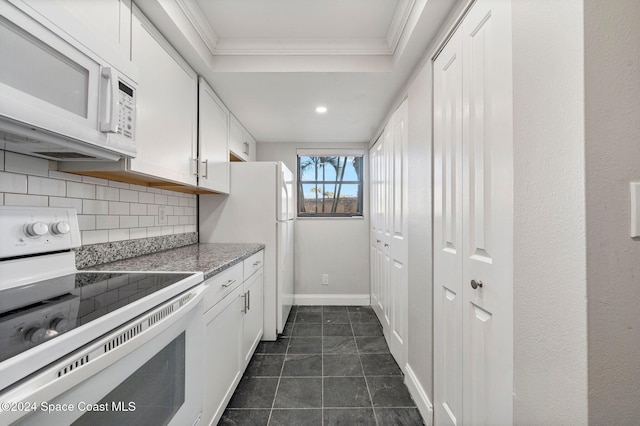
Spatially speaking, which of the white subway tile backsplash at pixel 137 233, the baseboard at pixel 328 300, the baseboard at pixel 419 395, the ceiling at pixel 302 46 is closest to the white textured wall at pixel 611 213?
the ceiling at pixel 302 46

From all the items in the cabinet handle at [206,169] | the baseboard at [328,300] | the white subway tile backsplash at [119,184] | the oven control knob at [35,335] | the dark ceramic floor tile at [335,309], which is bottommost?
the dark ceramic floor tile at [335,309]

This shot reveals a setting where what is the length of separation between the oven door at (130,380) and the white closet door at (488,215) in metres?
1.12

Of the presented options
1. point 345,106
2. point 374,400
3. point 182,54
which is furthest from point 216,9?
point 374,400

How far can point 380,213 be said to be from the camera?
269cm

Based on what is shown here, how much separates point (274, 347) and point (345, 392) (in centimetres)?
81

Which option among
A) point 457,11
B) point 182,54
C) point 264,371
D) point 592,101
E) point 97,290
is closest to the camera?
point 592,101

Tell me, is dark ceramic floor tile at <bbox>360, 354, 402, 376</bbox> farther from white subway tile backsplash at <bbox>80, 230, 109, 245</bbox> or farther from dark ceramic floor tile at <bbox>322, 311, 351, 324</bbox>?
white subway tile backsplash at <bbox>80, 230, 109, 245</bbox>

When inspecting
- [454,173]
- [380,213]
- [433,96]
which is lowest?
[380,213]

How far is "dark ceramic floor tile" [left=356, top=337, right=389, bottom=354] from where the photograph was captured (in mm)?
2230

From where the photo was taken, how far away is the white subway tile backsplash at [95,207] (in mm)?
1292

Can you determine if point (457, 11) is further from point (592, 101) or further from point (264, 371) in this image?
point (264, 371)

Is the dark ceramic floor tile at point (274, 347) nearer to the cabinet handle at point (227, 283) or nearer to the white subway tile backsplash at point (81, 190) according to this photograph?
the cabinet handle at point (227, 283)

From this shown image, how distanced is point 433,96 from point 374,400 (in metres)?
1.86

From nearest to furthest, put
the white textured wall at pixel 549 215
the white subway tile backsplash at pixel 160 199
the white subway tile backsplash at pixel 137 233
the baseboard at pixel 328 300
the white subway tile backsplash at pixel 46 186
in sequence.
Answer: the white textured wall at pixel 549 215, the white subway tile backsplash at pixel 46 186, the white subway tile backsplash at pixel 137 233, the white subway tile backsplash at pixel 160 199, the baseboard at pixel 328 300
